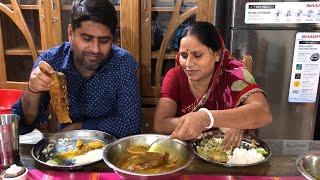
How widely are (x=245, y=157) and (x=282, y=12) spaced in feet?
4.92

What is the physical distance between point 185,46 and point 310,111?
153 centimetres

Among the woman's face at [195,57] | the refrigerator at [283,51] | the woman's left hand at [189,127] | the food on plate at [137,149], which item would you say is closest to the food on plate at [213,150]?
the woman's left hand at [189,127]

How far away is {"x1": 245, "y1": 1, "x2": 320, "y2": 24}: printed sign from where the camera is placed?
249cm

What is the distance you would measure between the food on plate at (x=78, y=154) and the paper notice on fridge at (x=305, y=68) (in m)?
1.80

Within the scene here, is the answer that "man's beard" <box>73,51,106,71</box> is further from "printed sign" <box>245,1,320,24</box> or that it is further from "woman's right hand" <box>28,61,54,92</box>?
"printed sign" <box>245,1,320,24</box>

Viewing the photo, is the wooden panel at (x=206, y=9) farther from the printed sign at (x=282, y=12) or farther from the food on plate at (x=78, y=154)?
the food on plate at (x=78, y=154)

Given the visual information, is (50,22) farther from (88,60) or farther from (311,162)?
(311,162)

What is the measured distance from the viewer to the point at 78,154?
1.44m

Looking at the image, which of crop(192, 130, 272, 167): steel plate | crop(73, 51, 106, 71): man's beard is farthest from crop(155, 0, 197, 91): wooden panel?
crop(192, 130, 272, 167): steel plate

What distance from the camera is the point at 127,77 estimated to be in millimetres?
1891

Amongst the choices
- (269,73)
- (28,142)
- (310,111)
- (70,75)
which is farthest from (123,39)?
(310,111)

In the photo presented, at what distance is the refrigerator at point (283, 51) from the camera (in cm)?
252

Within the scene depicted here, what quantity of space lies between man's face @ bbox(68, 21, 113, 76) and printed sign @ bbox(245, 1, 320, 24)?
4.06ft

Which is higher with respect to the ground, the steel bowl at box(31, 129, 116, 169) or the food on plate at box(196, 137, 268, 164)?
the steel bowl at box(31, 129, 116, 169)
